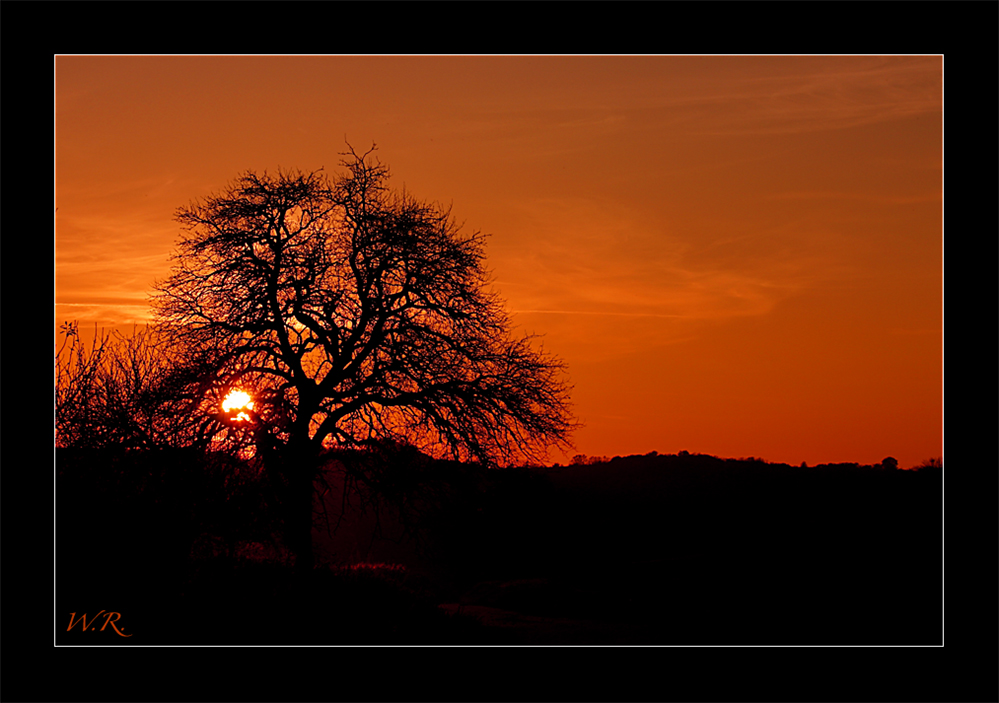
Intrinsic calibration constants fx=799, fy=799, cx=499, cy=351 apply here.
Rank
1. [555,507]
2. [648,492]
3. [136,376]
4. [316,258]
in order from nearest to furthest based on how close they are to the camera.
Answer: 1. [316,258]
2. [136,376]
3. [555,507]
4. [648,492]

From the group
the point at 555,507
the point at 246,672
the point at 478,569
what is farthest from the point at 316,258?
the point at 555,507

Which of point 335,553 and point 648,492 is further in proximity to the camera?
point 648,492

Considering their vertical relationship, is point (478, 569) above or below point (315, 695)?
below

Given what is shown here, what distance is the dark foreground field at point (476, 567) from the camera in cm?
1411

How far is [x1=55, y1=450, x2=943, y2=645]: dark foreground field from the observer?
1411 cm

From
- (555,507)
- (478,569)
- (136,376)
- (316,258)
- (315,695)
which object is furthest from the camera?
(555,507)

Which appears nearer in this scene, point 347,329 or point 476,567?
point 347,329

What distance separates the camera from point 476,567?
Result: 85.1 feet
